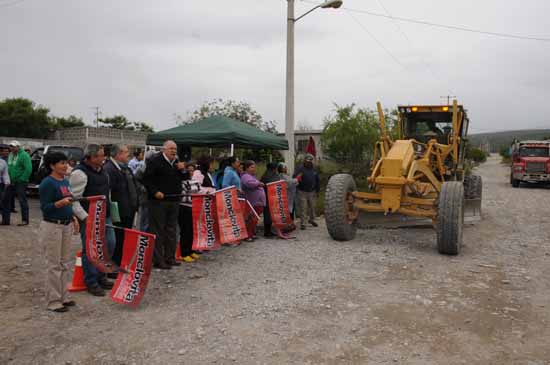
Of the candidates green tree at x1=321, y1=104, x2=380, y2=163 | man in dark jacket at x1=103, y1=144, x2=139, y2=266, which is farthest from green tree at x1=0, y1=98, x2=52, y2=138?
man in dark jacket at x1=103, y1=144, x2=139, y2=266

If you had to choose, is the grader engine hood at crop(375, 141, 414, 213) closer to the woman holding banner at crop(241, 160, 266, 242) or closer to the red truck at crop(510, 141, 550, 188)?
the woman holding banner at crop(241, 160, 266, 242)

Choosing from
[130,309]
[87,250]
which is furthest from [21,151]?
A: [130,309]

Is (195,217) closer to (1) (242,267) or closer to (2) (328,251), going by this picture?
(1) (242,267)

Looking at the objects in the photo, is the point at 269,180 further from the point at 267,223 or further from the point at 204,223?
the point at 204,223

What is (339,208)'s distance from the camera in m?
7.70

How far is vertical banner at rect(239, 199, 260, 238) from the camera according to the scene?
7.90 m

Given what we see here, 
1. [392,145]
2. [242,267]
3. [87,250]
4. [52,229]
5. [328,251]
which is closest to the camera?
[52,229]

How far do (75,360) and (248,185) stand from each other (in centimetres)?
484

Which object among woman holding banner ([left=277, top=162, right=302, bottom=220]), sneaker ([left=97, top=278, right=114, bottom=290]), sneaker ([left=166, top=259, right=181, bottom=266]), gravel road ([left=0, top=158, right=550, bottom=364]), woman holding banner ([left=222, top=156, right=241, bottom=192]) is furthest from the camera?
woman holding banner ([left=277, top=162, right=302, bottom=220])

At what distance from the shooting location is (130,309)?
179 inches

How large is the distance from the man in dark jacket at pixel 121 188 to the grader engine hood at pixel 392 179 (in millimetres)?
3945

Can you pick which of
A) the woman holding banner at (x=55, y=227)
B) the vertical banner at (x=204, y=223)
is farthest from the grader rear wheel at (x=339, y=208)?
the woman holding banner at (x=55, y=227)

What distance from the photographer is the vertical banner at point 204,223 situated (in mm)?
6680

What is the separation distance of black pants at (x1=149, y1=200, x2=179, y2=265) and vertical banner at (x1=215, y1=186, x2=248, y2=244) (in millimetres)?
950
